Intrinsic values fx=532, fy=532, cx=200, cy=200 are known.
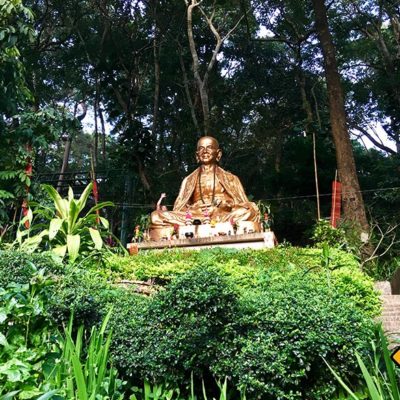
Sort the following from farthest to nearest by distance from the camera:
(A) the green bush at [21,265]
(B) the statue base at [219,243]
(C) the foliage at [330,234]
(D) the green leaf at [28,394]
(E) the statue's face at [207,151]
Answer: (E) the statue's face at [207,151] → (B) the statue base at [219,243] → (C) the foliage at [330,234] → (A) the green bush at [21,265] → (D) the green leaf at [28,394]

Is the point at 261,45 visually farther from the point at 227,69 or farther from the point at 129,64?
the point at 129,64

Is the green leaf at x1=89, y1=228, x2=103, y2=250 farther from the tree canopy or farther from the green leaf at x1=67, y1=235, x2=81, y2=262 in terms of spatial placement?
the tree canopy

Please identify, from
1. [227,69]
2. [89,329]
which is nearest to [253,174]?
[227,69]

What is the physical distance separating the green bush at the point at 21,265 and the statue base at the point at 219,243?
3.87 m

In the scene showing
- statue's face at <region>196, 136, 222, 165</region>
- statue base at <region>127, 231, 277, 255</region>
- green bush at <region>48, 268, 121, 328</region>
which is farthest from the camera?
statue's face at <region>196, 136, 222, 165</region>

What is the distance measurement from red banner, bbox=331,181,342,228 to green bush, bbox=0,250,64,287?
17.6 ft

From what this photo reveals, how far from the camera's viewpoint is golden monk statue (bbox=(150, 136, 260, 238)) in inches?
344

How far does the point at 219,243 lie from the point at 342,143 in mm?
2851

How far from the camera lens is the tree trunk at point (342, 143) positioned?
27.9ft

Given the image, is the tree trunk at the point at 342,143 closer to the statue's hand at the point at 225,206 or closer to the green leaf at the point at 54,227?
the statue's hand at the point at 225,206

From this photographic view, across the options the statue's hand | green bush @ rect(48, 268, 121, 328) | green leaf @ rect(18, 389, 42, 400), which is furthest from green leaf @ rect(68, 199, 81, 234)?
Result: the statue's hand

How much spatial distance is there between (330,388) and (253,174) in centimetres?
1323

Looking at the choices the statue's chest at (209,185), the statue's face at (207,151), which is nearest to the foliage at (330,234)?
the statue's chest at (209,185)

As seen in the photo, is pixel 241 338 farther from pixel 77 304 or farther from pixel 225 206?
pixel 225 206
